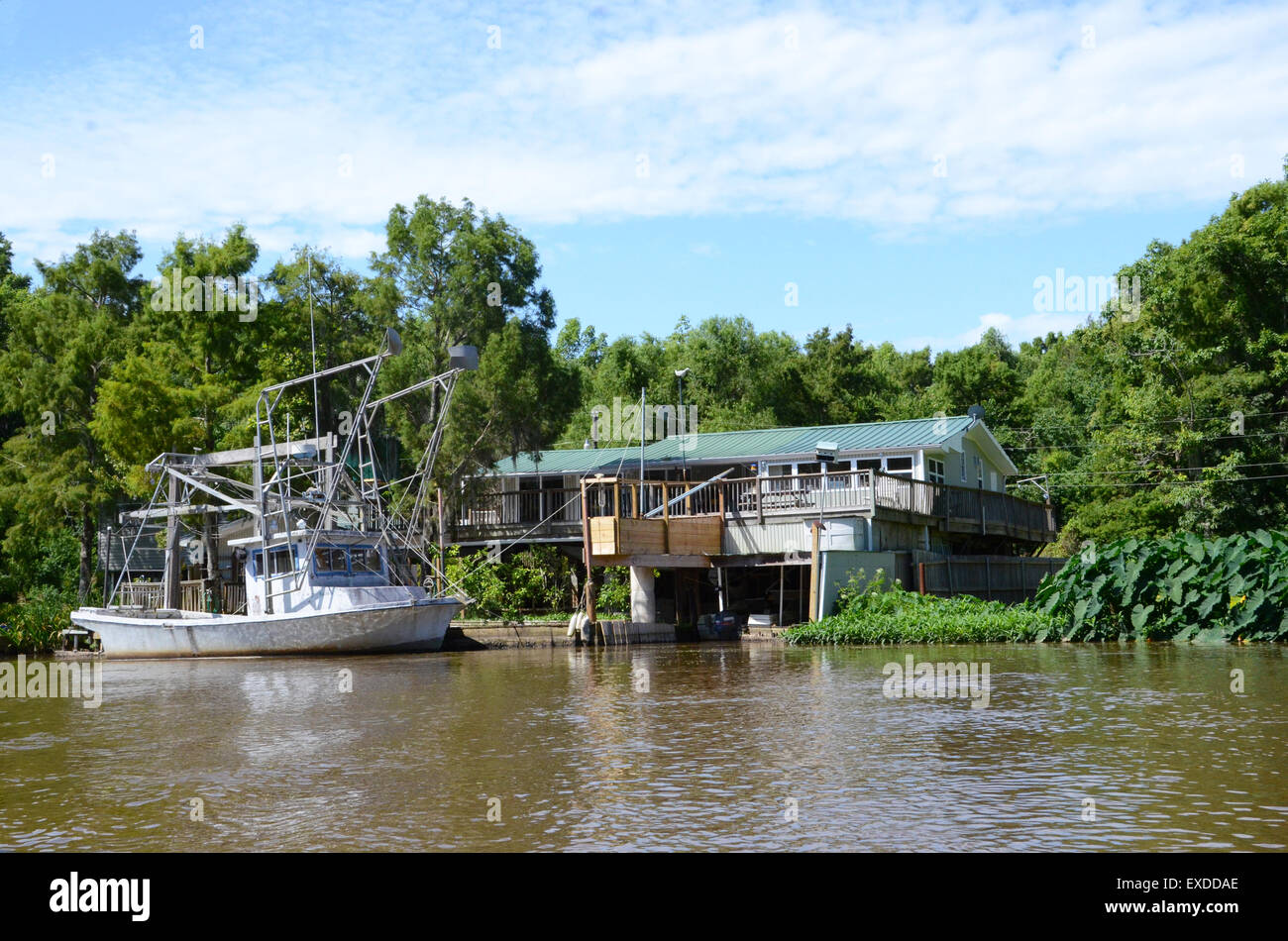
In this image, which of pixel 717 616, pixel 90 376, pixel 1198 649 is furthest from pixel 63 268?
pixel 1198 649

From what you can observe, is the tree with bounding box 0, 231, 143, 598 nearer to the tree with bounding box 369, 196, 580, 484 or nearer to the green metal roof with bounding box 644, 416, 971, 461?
the tree with bounding box 369, 196, 580, 484

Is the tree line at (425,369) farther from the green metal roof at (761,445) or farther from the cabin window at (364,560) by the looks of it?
the cabin window at (364,560)

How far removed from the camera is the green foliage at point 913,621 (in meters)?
28.5

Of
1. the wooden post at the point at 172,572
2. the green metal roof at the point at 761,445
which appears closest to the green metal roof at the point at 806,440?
the green metal roof at the point at 761,445

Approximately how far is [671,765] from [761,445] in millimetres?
31244

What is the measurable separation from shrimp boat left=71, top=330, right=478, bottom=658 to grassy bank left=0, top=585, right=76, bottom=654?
5.73 ft

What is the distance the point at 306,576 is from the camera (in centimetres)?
3238

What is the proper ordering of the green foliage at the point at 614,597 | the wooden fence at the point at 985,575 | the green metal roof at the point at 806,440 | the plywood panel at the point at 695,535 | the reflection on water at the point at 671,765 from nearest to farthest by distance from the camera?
the reflection on water at the point at 671,765, the wooden fence at the point at 985,575, the plywood panel at the point at 695,535, the green foliage at the point at 614,597, the green metal roof at the point at 806,440

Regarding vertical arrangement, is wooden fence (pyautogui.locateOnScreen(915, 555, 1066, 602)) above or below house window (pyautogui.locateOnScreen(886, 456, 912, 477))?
below

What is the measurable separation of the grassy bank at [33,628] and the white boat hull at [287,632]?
3.76 m

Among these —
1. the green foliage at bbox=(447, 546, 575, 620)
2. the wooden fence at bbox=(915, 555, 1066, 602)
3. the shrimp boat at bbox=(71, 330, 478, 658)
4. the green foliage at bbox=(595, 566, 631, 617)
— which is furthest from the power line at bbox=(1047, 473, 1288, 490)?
the shrimp boat at bbox=(71, 330, 478, 658)

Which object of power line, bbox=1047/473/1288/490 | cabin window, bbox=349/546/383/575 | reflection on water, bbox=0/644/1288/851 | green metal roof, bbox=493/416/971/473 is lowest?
reflection on water, bbox=0/644/1288/851

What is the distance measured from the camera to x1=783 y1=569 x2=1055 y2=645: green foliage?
93.6 feet
